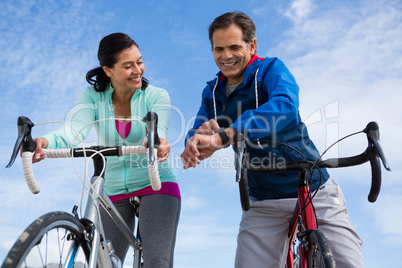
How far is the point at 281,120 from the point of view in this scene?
2643mm

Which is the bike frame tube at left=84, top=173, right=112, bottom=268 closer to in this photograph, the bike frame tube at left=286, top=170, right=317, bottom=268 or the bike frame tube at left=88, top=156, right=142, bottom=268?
the bike frame tube at left=88, top=156, right=142, bottom=268

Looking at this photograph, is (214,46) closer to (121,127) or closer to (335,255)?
(121,127)

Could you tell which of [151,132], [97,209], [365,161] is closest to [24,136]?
[97,209]

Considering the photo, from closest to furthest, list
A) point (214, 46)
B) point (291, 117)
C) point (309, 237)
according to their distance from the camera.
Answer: point (309, 237), point (291, 117), point (214, 46)

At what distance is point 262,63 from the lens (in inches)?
124

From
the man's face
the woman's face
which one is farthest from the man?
the woman's face

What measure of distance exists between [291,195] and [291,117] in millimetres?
676

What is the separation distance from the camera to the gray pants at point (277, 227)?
9.60 ft

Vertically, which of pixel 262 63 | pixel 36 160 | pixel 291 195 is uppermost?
pixel 262 63

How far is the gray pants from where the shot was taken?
2.93 meters

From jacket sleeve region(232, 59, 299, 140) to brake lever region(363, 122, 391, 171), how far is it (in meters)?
0.45

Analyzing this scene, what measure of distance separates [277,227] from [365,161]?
0.86 metres

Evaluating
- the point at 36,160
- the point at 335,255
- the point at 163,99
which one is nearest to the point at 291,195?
the point at 335,255

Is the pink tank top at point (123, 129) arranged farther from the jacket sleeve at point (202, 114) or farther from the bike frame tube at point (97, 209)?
the bike frame tube at point (97, 209)
